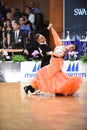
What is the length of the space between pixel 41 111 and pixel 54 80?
7.28 ft

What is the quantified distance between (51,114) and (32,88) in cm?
289

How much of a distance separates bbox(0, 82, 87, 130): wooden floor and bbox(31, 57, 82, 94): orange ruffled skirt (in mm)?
176

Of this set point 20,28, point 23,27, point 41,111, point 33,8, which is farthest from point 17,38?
point 41,111

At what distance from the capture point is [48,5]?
17484 millimetres

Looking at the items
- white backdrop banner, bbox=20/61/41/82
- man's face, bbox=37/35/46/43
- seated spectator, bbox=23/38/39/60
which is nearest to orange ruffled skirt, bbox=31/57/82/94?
man's face, bbox=37/35/46/43

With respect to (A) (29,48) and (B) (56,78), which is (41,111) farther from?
(A) (29,48)

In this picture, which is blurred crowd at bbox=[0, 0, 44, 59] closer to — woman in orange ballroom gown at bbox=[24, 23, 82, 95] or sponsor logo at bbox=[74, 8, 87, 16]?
sponsor logo at bbox=[74, 8, 87, 16]

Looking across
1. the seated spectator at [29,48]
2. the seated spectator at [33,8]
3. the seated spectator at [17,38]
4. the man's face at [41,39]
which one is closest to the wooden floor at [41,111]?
the man's face at [41,39]

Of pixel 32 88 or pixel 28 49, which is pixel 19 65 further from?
pixel 32 88

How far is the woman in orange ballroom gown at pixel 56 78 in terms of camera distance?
1001cm

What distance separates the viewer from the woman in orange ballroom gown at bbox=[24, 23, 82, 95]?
1001 centimetres

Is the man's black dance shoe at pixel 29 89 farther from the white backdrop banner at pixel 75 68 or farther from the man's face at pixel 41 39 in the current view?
the white backdrop banner at pixel 75 68

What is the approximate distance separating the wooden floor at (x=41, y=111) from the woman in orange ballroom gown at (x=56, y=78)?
0.18 meters

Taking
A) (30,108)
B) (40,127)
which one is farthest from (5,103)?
(40,127)
